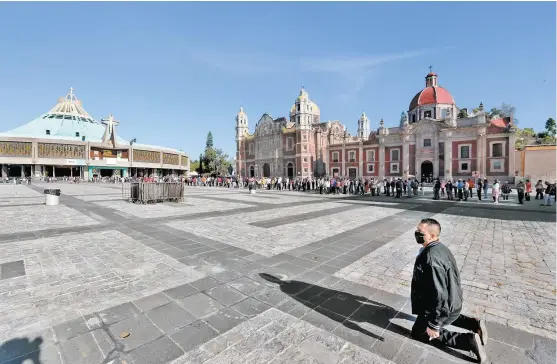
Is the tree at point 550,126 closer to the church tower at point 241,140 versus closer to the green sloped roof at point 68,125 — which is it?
the church tower at point 241,140

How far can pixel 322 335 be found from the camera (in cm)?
271

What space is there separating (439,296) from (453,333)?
1.67 ft

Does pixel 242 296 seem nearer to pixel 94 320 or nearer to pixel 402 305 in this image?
pixel 94 320

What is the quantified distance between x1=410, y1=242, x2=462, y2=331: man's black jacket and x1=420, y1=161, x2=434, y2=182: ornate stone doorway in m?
43.9

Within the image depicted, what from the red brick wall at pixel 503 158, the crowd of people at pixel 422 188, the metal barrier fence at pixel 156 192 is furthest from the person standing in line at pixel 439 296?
the red brick wall at pixel 503 158

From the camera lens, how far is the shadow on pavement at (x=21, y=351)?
7.49 ft

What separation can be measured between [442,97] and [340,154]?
19.5 metres

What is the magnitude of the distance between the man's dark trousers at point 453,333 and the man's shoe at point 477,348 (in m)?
0.03

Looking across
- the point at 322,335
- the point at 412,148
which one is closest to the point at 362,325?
the point at 322,335

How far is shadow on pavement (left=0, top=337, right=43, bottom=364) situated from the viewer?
228 centimetres

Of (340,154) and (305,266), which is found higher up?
(340,154)

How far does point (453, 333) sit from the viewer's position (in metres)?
2.45

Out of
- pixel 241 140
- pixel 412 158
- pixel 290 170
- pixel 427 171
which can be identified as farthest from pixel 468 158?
pixel 241 140

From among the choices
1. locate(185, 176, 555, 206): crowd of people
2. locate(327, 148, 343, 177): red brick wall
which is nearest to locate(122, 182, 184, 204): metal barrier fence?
locate(185, 176, 555, 206): crowd of people
